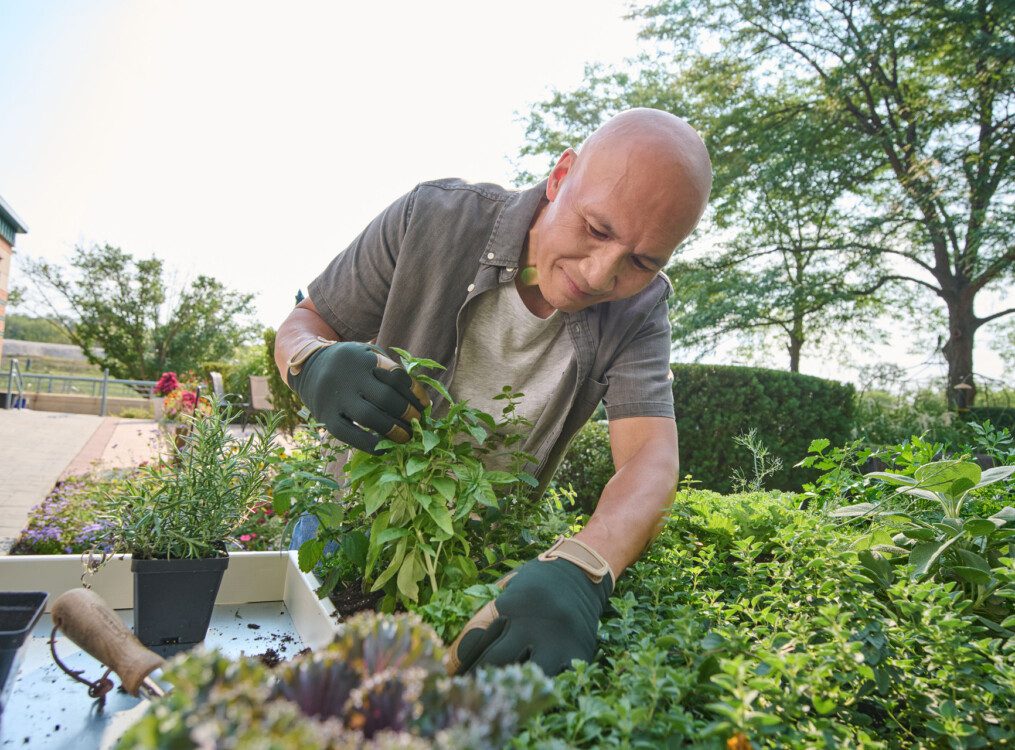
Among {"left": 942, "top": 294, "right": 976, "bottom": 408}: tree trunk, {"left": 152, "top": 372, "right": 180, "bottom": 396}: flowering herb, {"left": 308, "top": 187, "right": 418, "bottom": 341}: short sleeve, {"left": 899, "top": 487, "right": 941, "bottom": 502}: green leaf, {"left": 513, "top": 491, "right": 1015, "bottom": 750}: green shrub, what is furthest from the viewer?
{"left": 942, "top": 294, "right": 976, "bottom": 408}: tree trunk

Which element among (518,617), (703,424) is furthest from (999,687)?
(703,424)

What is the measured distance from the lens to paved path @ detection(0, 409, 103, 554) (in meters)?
5.33

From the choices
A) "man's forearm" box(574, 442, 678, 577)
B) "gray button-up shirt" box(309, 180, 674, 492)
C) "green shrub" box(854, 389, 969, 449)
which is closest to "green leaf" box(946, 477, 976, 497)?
"man's forearm" box(574, 442, 678, 577)

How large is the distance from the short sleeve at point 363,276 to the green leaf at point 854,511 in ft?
4.45

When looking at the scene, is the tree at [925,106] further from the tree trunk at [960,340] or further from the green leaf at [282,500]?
the green leaf at [282,500]

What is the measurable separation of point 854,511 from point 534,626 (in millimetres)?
Result: 882

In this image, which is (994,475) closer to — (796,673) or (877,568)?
(877,568)

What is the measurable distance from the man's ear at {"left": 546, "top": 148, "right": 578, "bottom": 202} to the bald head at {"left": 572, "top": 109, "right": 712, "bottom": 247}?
241mm

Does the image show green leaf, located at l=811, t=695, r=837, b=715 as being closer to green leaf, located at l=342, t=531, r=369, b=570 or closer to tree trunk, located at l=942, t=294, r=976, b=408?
green leaf, located at l=342, t=531, r=369, b=570

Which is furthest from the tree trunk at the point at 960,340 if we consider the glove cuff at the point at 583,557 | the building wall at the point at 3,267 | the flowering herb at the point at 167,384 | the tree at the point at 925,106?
the building wall at the point at 3,267

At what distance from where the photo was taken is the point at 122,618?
1455mm

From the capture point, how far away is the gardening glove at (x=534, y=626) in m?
0.97

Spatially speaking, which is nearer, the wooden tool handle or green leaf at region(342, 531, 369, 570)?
the wooden tool handle

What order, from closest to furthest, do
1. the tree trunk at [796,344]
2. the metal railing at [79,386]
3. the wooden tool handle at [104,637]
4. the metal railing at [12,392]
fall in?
the wooden tool handle at [104,637] → the tree trunk at [796,344] → the metal railing at [12,392] → the metal railing at [79,386]
